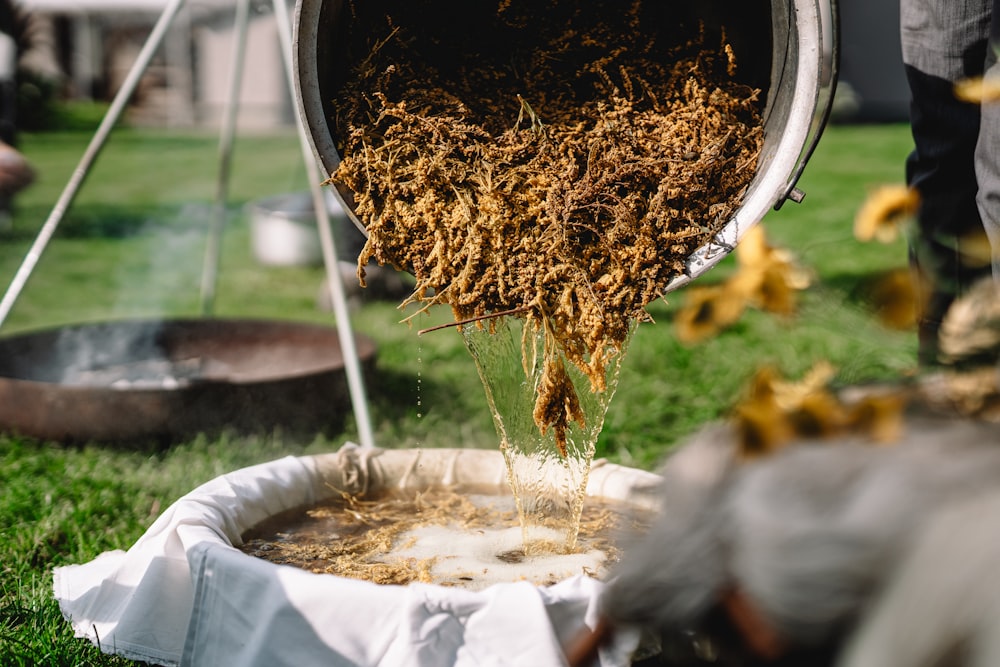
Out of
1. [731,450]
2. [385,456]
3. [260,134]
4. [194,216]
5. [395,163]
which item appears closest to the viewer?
[731,450]

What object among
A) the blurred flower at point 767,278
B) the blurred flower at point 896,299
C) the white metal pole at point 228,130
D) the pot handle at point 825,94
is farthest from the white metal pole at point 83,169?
the blurred flower at point 896,299

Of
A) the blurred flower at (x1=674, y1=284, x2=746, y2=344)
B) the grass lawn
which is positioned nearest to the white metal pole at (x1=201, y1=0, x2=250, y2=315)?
the grass lawn

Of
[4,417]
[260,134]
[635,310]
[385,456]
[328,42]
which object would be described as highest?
[328,42]

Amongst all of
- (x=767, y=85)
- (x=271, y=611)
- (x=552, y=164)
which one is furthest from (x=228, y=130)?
(x=271, y=611)

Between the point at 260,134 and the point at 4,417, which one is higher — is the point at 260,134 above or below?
below

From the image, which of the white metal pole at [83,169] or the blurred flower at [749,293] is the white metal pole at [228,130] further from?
the blurred flower at [749,293]

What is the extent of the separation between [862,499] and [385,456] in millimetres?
1687

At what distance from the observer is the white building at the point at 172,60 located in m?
14.9

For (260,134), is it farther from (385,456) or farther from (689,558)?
(689,558)

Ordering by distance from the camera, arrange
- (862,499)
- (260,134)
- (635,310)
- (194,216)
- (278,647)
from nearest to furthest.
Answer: (862,499) → (278,647) → (635,310) → (194,216) → (260,134)

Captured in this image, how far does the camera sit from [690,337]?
3.84 feet

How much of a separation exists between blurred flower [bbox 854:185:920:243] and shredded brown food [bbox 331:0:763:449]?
2.26ft

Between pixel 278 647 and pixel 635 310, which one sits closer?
pixel 278 647

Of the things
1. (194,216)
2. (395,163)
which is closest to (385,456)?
(395,163)
